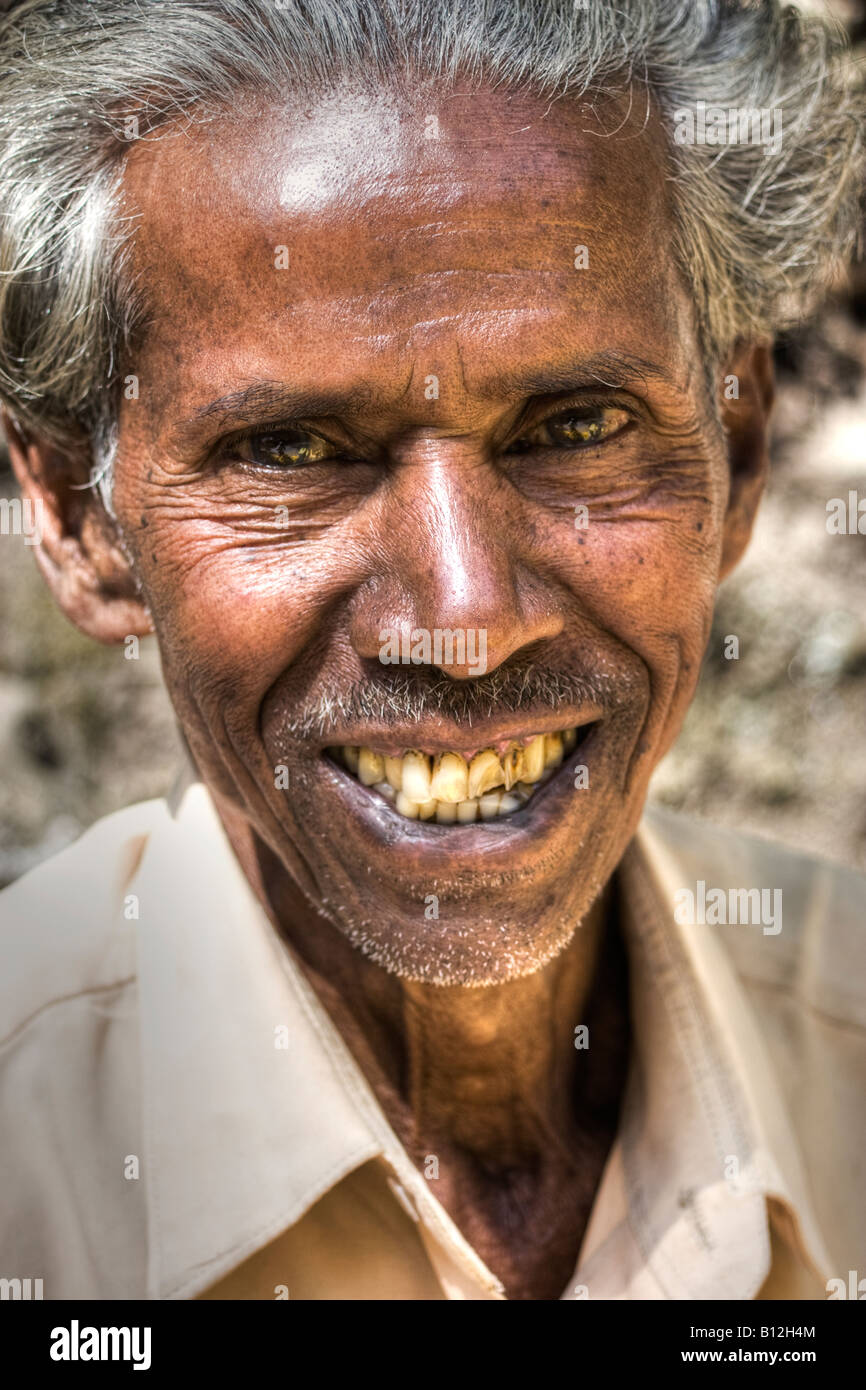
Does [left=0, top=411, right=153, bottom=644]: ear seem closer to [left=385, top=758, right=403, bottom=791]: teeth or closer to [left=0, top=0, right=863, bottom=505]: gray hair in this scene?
[left=0, top=0, right=863, bottom=505]: gray hair

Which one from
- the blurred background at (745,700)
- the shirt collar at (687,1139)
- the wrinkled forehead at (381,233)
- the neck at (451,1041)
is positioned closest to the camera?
the wrinkled forehead at (381,233)

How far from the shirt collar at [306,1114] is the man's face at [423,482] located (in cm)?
19

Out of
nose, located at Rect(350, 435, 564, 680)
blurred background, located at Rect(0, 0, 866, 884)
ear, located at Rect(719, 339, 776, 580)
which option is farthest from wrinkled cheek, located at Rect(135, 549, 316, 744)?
blurred background, located at Rect(0, 0, 866, 884)

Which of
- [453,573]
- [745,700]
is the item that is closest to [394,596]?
[453,573]

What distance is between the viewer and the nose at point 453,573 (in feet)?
5.27

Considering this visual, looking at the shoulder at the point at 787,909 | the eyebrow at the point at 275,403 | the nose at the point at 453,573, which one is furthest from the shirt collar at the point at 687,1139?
the eyebrow at the point at 275,403

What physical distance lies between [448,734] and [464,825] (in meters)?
0.16

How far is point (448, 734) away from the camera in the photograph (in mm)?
1716

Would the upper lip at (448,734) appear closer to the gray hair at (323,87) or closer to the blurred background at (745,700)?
the gray hair at (323,87)

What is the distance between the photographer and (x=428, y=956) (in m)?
1.81

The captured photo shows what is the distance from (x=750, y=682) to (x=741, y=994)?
6.29ft
